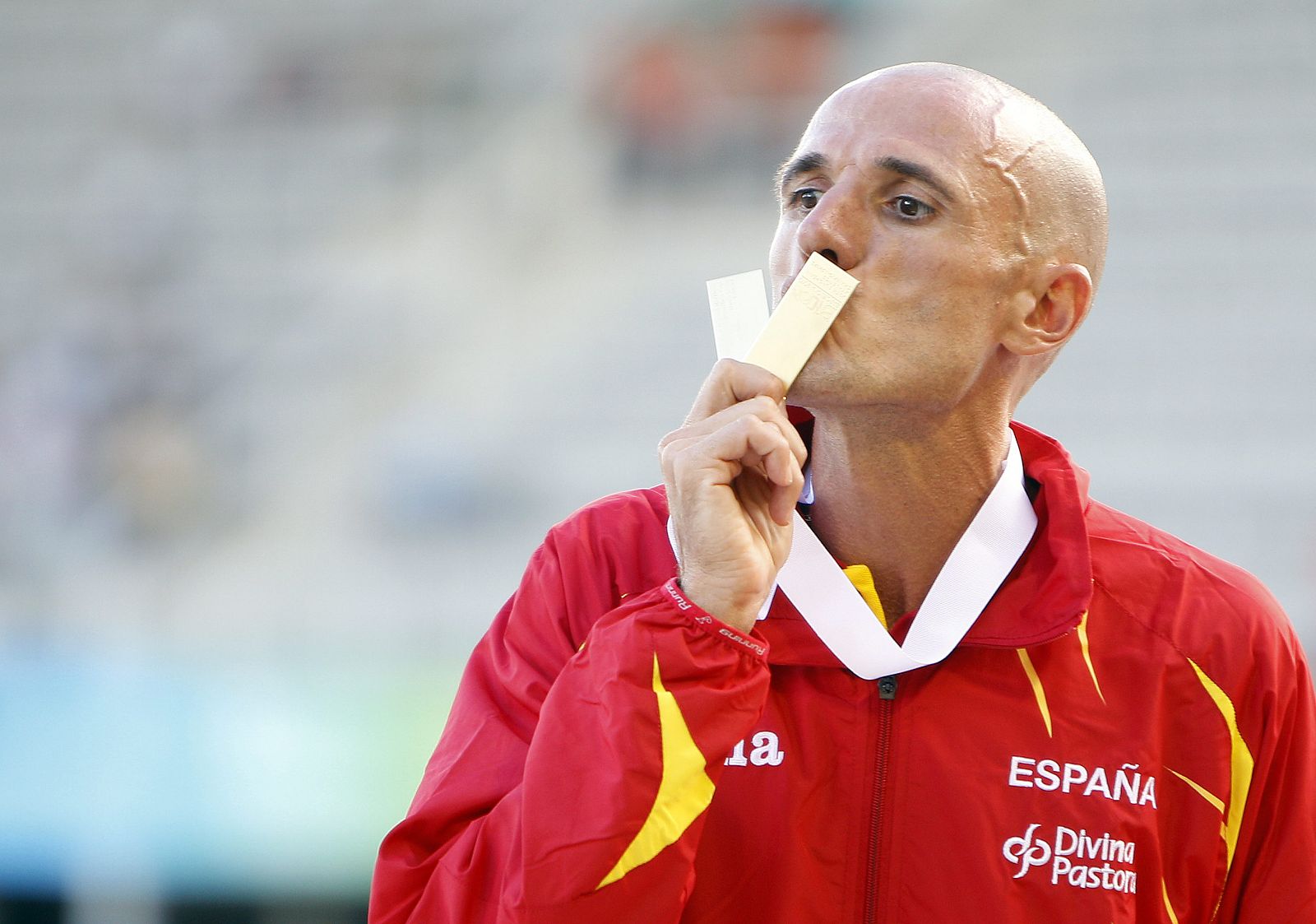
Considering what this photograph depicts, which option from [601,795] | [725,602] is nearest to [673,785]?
[601,795]

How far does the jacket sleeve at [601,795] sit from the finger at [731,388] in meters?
0.18

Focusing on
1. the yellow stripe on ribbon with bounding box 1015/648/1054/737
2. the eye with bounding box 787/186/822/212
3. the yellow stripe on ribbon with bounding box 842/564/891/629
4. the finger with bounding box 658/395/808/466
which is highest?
the eye with bounding box 787/186/822/212

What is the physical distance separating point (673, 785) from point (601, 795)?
2.7 inches

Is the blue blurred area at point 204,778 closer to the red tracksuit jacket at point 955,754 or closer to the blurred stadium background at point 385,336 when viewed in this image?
the blurred stadium background at point 385,336

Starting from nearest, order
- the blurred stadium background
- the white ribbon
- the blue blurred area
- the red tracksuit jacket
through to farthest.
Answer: the red tracksuit jacket → the white ribbon → the blue blurred area → the blurred stadium background

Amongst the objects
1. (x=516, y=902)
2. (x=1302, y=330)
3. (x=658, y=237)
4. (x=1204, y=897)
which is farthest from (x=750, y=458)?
(x=658, y=237)

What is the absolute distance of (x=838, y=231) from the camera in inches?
66.6

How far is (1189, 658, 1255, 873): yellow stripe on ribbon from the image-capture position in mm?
1692

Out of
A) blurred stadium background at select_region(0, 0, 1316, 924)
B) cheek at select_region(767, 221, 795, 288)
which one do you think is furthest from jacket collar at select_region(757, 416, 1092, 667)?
blurred stadium background at select_region(0, 0, 1316, 924)

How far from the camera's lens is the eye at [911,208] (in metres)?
1.71

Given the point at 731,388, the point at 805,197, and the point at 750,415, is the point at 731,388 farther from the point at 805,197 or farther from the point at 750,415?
the point at 805,197

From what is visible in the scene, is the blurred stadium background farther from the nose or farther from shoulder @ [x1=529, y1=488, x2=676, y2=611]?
the nose

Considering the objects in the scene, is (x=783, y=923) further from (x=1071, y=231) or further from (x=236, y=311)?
(x=236, y=311)

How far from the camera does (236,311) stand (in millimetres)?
7922
